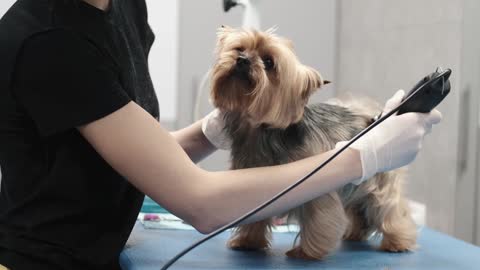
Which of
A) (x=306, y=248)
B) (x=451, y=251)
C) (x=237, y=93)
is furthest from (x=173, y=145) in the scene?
(x=451, y=251)

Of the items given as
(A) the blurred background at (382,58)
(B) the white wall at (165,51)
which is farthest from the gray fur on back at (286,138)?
(B) the white wall at (165,51)

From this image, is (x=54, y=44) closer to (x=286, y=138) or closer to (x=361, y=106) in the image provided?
(x=286, y=138)

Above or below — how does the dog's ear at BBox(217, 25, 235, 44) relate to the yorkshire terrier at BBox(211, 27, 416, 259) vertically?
above

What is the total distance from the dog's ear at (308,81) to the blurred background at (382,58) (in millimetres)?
907

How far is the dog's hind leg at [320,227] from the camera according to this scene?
1.14 meters

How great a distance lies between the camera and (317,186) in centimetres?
106

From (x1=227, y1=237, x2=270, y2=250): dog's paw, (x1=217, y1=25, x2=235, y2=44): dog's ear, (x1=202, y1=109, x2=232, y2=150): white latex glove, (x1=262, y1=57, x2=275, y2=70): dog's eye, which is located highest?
(x1=217, y1=25, x2=235, y2=44): dog's ear

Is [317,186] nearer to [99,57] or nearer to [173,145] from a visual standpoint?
[173,145]

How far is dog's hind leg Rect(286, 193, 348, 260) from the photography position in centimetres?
114

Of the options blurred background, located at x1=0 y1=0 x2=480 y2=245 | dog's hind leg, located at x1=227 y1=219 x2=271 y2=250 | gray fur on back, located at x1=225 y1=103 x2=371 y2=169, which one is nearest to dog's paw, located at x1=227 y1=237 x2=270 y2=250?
dog's hind leg, located at x1=227 y1=219 x2=271 y2=250

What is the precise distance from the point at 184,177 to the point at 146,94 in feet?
0.75

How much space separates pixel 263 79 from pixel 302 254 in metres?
0.32

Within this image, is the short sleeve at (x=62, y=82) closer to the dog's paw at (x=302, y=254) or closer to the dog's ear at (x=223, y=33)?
the dog's ear at (x=223, y=33)

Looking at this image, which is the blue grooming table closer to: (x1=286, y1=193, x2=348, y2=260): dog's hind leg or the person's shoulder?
(x1=286, y1=193, x2=348, y2=260): dog's hind leg
